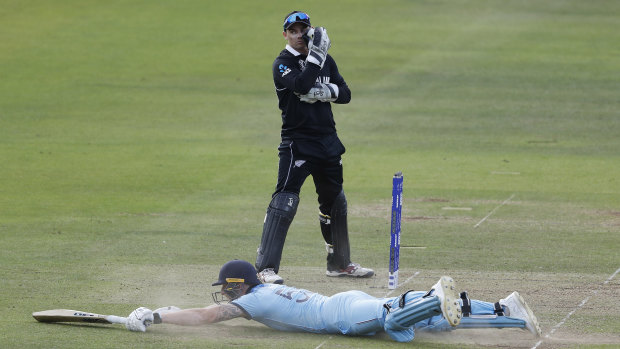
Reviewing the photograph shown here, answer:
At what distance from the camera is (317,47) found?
1043cm

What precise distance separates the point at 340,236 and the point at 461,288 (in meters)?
1.44

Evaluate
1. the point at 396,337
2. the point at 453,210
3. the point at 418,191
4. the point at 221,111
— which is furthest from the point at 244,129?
the point at 396,337

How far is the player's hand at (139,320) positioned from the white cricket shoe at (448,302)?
2.43 m

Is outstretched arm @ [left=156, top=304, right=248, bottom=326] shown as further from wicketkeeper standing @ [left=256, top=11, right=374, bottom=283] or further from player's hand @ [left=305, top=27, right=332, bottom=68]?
player's hand @ [left=305, top=27, right=332, bottom=68]

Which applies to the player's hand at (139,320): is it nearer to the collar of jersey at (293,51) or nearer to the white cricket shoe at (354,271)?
the white cricket shoe at (354,271)

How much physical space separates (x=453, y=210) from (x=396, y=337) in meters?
7.17

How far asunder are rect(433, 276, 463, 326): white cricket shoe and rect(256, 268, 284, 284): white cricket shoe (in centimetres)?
250

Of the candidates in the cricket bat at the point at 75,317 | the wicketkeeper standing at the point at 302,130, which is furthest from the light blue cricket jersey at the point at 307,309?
the wicketkeeper standing at the point at 302,130

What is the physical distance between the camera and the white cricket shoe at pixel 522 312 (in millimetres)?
8539

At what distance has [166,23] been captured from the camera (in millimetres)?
32438

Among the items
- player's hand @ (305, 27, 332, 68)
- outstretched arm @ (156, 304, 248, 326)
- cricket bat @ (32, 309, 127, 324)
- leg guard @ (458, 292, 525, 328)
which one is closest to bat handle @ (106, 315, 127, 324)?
cricket bat @ (32, 309, 127, 324)

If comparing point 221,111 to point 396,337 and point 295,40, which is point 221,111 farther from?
point 396,337

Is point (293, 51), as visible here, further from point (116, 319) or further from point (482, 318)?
point (482, 318)

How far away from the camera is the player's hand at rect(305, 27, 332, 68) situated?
10.4m
